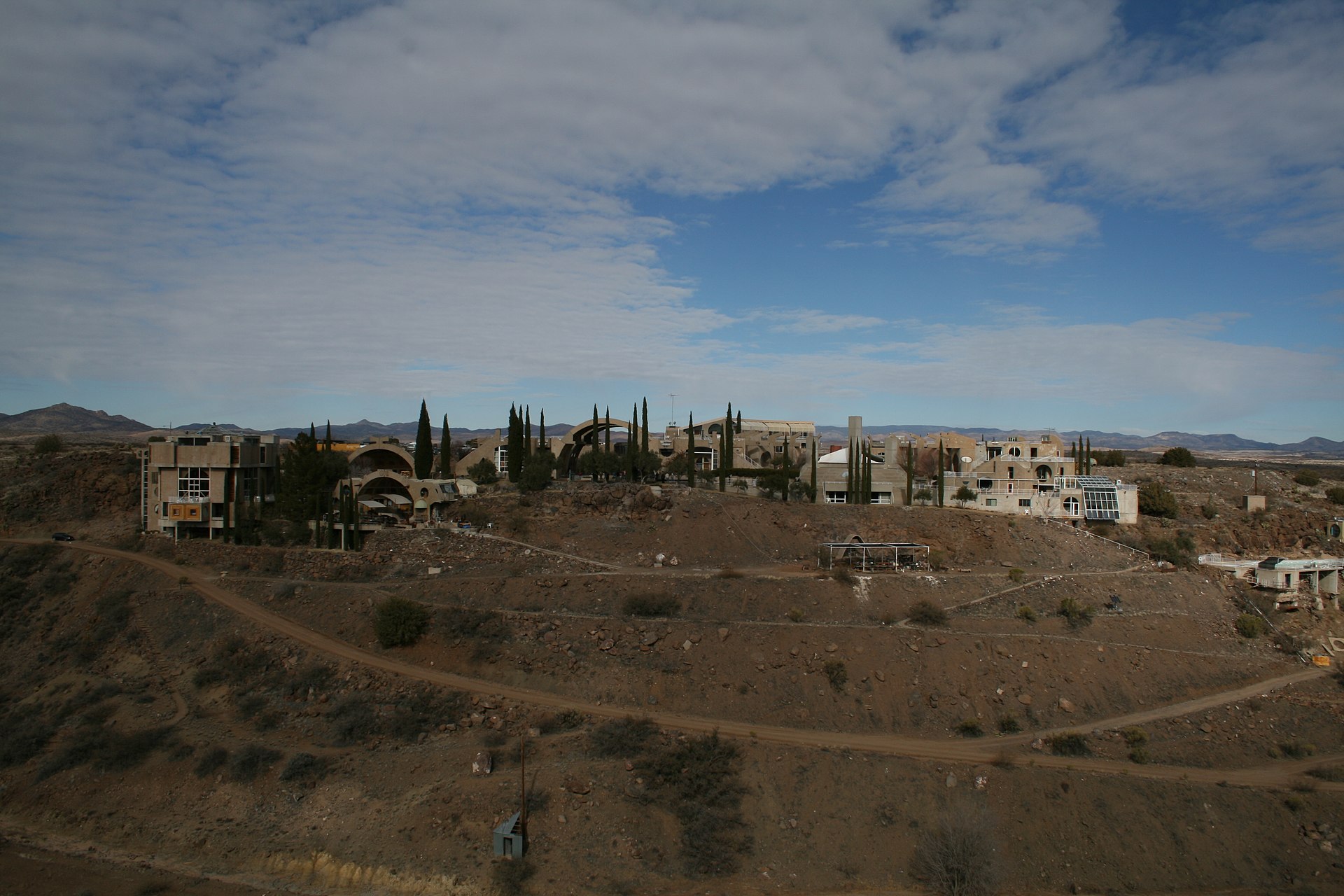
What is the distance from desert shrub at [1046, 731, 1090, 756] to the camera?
2605cm

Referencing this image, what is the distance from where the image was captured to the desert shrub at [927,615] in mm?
32156

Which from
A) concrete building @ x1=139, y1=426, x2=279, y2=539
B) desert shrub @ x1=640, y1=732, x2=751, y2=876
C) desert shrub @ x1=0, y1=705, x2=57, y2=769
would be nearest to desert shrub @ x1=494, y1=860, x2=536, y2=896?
desert shrub @ x1=640, y1=732, x2=751, y2=876

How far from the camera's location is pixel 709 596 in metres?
33.5

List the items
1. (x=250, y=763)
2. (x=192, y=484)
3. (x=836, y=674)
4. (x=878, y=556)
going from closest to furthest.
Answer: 1. (x=250, y=763)
2. (x=836, y=674)
3. (x=878, y=556)
4. (x=192, y=484)

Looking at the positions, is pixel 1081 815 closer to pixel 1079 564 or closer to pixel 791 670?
pixel 791 670

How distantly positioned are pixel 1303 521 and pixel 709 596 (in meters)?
46.3

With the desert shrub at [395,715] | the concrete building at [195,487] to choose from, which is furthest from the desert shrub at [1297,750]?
the concrete building at [195,487]

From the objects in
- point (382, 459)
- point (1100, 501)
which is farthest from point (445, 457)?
point (1100, 501)

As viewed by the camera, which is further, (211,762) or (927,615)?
(927,615)

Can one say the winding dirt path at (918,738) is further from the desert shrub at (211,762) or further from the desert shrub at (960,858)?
the desert shrub at (211,762)

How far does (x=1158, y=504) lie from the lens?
172 ft

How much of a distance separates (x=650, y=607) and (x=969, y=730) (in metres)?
13.0

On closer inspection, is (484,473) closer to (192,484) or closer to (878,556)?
(192,484)

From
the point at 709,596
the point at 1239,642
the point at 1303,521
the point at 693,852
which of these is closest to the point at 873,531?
the point at 709,596
